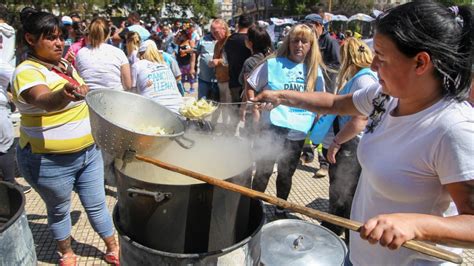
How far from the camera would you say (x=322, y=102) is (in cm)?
198

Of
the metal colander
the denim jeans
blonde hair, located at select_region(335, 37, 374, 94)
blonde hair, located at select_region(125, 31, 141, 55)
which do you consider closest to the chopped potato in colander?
the metal colander

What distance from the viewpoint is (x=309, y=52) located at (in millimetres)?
3436

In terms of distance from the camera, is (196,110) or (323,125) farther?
(323,125)

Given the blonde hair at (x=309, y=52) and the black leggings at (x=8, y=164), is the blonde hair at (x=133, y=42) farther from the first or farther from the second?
the blonde hair at (x=309, y=52)

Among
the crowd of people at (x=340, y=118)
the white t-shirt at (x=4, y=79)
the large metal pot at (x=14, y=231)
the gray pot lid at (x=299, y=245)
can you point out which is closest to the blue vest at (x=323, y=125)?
the crowd of people at (x=340, y=118)

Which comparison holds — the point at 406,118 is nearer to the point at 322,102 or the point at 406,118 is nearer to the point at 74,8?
the point at 322,102

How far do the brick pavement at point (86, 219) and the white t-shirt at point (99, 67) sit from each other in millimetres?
1307

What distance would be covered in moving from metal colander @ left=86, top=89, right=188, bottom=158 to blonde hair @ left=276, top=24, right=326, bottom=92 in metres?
1.70

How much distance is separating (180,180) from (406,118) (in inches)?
48.2

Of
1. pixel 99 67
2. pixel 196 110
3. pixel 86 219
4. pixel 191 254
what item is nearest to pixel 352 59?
pixel 196 110

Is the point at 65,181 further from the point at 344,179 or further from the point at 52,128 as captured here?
the point at 344,179

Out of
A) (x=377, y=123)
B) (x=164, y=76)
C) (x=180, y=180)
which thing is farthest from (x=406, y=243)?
(x=164, y=76)

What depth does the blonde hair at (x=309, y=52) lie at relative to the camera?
10.9 feet

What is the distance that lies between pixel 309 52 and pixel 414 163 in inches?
93.2
